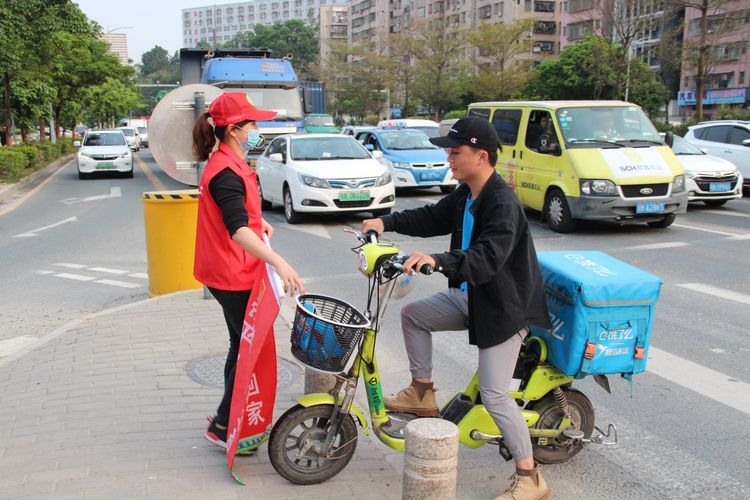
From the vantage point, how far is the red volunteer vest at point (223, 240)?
365cm

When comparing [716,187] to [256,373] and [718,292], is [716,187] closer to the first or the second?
[718,292]

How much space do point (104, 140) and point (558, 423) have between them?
26132 millimetres

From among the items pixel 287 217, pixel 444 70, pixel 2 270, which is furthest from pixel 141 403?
pixel 444 70

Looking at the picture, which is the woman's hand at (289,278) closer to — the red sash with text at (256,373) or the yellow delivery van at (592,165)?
the red sash with text at (256,373)

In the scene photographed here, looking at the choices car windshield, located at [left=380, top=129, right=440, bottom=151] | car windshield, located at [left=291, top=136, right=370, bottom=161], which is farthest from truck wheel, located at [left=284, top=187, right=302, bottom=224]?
car windshield, located at [left=380, top=129, right=440, bottom=151]

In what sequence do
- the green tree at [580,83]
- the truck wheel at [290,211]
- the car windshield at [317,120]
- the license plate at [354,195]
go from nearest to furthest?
the license plate at [354,195] < the truck wheel at [290,211] < the car windshield at [317,120] < the green tree at [580,83]

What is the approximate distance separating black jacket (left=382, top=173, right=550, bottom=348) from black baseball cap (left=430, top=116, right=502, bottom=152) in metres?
0.16

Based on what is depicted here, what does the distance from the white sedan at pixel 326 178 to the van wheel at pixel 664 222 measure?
15.1 feet

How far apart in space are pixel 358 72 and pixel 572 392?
6983 cm

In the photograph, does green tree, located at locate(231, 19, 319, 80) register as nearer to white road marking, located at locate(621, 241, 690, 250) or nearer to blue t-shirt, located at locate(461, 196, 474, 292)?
white road marking, located at locate(621, 241, 690, 250)

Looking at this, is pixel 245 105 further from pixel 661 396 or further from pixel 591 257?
pixel 661 396

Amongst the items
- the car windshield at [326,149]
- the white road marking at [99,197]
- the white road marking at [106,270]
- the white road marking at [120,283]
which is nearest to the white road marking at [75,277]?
the white road marking at [120,283]

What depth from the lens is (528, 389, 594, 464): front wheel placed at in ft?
12.4

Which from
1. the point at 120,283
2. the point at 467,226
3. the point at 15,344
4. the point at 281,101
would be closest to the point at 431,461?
the point at 467,226
